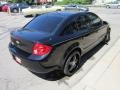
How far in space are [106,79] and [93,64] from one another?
3.44ft

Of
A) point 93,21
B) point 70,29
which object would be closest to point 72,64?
point 70,29

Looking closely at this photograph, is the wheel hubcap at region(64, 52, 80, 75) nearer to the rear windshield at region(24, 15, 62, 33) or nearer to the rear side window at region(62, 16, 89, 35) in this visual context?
the rear side window at region(62, 16, 89, 35)

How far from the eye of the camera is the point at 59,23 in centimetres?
493

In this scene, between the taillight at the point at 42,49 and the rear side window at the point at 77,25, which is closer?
the taillight at the point at 42,49

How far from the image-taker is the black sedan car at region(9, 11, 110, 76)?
4266 mm

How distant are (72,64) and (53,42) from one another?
111 centimetres

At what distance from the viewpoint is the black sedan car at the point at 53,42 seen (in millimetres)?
4266

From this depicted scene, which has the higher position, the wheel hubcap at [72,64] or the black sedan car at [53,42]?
the black sedan car at [53,42]

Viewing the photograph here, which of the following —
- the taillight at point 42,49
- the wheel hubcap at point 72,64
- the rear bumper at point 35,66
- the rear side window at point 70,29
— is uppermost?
the rear side window at point 70,29

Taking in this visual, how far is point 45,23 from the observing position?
5227 millimetres

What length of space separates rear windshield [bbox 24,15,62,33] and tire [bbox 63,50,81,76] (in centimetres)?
89

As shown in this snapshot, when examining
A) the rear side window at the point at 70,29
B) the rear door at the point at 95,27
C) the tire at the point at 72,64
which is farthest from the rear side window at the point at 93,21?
the tire at the point at 72,64

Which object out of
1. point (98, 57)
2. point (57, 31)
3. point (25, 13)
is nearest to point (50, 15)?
point (57, 31)

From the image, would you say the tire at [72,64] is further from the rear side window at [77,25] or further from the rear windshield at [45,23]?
the rear windshield at [45,23]
